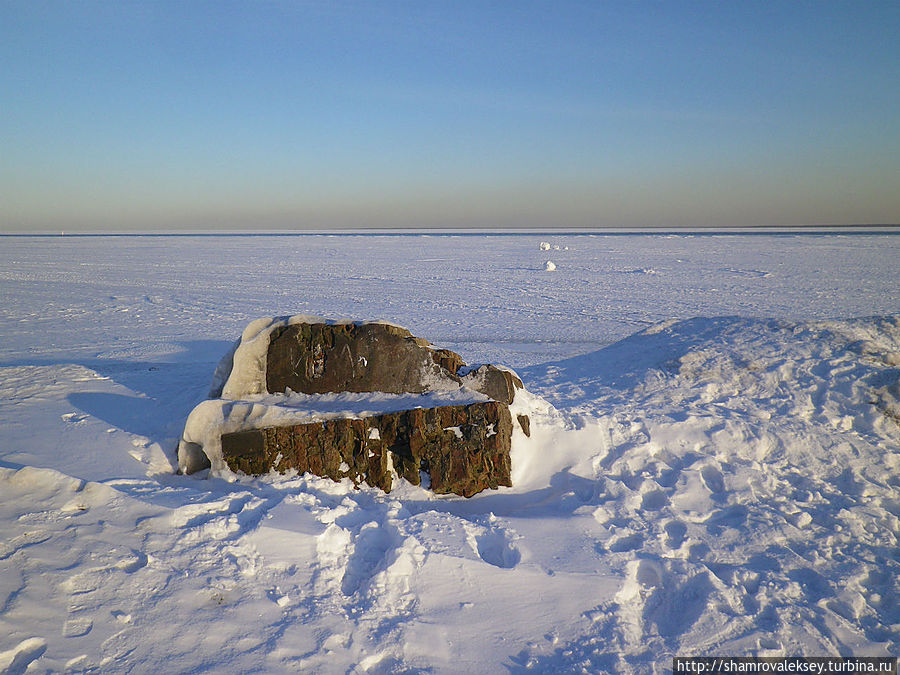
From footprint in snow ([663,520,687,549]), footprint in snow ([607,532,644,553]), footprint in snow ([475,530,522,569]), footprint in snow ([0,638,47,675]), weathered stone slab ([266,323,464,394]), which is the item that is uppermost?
weathered stone slab ([266,323,464,394])

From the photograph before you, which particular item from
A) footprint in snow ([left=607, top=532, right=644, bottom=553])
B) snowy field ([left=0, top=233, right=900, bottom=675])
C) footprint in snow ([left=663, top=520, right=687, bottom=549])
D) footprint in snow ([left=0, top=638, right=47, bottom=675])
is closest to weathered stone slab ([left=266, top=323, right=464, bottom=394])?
snowy field ([left=0, top=233, right=900, bottom=675])

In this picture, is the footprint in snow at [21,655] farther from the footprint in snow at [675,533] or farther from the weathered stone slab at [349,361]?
the footprint in snow at [675,533]

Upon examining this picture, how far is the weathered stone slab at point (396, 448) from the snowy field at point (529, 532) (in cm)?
15

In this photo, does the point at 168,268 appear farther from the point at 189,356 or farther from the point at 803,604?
the point at 803,604

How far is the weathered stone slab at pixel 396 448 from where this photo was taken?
3945mm

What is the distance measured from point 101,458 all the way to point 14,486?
0.75 meters

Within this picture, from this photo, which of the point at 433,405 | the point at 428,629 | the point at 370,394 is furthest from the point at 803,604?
the point at 370,394

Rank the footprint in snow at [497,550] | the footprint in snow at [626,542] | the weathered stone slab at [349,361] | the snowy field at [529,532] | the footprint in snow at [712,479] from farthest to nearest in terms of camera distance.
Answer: the weathered stone slab at [349,361], the footprint in snow at [712,479], the footprint in snow at [626,542], the footprint in snow at [497,550], the snowy field at [529,532]

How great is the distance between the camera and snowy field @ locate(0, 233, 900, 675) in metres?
2.40

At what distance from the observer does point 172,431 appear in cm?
453

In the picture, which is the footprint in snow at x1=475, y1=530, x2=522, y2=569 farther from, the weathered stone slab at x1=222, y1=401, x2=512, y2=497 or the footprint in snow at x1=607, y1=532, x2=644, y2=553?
the weathered stone slab at x1=222, y1=401, x2=512, y2=497

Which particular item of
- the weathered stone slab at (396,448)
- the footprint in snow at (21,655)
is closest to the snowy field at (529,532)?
the footprint in snow at (21,655)

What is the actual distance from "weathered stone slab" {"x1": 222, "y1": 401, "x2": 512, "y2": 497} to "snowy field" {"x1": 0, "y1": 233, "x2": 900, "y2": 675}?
15cm

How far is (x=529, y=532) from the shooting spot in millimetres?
3412
